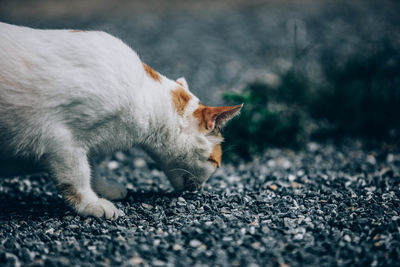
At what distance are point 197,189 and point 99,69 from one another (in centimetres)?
124

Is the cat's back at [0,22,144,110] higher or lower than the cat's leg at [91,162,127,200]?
higher

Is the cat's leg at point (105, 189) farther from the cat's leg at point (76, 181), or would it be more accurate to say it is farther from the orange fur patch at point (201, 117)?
the orange fur patch at point (201, 117)

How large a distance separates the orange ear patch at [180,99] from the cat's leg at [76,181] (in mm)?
732

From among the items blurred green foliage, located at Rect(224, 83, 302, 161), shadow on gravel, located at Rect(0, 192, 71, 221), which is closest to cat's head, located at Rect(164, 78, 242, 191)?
shadow on gravel, located at Rect(0, 192, 71, 221)

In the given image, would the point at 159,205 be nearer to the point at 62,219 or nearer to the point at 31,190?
the point at 62,219

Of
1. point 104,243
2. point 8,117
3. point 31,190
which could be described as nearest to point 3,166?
point 8,117

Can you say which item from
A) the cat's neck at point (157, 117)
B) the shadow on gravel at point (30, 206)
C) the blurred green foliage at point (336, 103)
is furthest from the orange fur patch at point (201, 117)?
the blurred green foliage at point (336, 103)

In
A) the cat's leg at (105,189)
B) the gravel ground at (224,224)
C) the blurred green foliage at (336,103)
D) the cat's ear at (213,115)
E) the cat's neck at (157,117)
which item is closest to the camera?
the gravel ground at (224,224)

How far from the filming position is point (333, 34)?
7953 mm

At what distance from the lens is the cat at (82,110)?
90.6 inches

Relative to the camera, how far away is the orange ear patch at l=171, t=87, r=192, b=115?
2.71 m

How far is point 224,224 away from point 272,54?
4.95 m

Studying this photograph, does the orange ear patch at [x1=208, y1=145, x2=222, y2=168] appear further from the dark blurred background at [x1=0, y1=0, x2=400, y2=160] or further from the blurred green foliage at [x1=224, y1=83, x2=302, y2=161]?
the blurred green foliage at [x1=224, y1=83, x2=302, y2=161]

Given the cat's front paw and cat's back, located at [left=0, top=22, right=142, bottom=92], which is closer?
cat's back, located at [left=0, top=22, right=142, bottom=92]
